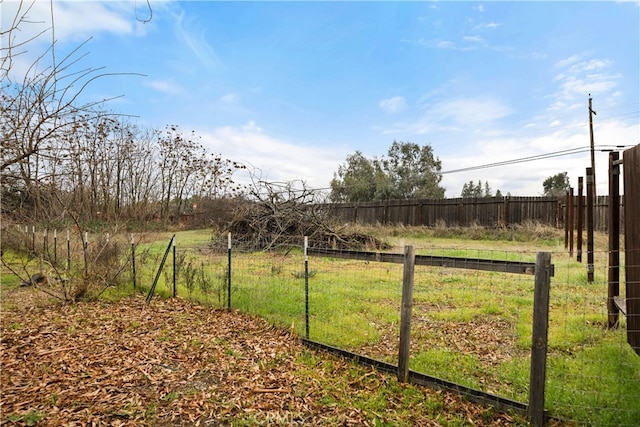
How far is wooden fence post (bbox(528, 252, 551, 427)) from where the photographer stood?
263cm

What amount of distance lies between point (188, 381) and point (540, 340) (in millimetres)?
3173

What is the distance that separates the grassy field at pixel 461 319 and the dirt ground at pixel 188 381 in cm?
54

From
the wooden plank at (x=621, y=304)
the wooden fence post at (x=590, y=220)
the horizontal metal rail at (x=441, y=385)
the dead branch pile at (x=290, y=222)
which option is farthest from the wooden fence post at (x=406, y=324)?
the dead branch pile at (x=290, y=222)

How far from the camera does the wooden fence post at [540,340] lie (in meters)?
2.63

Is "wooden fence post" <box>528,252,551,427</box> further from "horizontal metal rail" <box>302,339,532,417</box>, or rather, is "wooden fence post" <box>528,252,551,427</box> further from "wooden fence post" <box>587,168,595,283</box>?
"wooden fence post" <box>587,168,595,283</box>

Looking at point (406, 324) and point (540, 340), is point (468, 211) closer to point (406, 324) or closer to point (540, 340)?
point (406, 324)

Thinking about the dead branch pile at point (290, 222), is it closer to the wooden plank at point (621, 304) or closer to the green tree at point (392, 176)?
the wooden plank at point (621, 304)

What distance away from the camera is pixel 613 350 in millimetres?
3898

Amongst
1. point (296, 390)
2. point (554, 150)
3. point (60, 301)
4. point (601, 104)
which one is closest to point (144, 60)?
point (60, 301)

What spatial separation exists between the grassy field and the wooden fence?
841 centimetres

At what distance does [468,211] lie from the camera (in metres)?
19.3

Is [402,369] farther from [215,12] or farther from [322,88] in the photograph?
[322,88]

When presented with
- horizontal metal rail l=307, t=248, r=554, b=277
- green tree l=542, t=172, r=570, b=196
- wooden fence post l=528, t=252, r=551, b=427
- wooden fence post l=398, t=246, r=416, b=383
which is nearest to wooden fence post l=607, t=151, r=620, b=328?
horizontal metal rail l=307, t=248, r=554, b=277

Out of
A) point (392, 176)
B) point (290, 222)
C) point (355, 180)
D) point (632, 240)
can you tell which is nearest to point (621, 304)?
point (632, 240)
